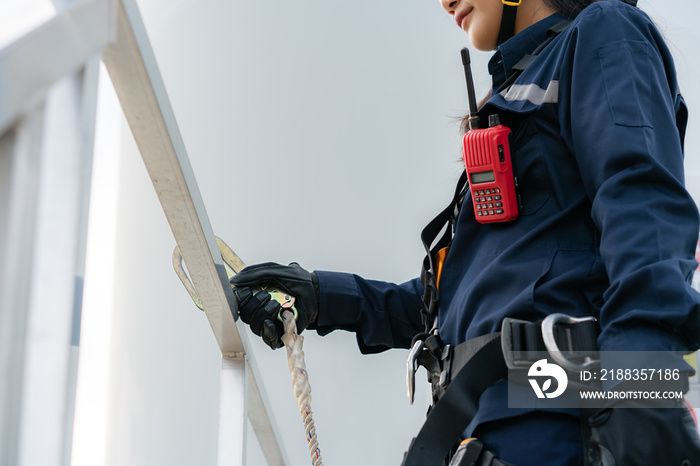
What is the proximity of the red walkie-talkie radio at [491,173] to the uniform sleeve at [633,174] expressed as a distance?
7 centimetres

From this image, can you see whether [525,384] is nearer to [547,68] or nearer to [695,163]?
[547,68]

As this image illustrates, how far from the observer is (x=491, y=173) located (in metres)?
0.74

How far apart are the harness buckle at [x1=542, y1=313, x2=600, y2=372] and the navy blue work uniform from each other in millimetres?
21

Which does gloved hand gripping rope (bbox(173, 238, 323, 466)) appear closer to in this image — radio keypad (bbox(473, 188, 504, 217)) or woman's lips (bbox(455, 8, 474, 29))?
radio keypad (bbox(473, 188, 504, 217))

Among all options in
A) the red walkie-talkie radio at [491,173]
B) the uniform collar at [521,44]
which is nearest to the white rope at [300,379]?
the red walkie-talkie radio at [491,173]

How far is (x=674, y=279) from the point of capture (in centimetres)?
55

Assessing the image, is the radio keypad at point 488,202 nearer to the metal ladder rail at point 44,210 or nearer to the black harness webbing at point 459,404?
the black harness webbing at point 459,404

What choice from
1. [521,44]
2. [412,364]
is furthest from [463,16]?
[412,364]

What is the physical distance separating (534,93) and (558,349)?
0.97 feet

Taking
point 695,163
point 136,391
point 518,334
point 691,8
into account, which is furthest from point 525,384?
point 691,8

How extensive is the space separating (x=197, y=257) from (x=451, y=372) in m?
0.28

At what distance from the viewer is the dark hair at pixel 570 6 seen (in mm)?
875

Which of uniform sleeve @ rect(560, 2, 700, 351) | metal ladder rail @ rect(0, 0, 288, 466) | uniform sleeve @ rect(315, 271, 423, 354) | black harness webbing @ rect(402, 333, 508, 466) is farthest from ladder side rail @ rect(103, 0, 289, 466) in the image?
uniform sleeve @ rect(560, 2, 700, 351)

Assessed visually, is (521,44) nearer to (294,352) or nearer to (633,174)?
(633,174)
